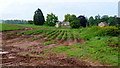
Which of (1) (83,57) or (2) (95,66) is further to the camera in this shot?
(1) (83,57)

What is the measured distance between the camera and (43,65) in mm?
4969

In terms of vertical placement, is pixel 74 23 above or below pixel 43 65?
above

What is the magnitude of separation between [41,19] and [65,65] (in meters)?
39.8

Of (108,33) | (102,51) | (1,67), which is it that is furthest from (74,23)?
(1,67)

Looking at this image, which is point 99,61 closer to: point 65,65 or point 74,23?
point 65,65

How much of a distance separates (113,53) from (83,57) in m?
1.75

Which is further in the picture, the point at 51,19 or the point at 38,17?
the point at 51,19

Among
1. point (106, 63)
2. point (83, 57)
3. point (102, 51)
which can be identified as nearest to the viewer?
point (106, 63)

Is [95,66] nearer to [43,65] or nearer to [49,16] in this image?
[43,65]

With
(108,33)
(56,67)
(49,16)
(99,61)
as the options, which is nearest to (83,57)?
(99,61)

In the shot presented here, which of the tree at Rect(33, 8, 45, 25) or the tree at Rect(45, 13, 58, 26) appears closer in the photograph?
the tree at Rect(33, 8, 45, 25)

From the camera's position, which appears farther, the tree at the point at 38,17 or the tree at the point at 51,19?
the tree at the point at 51,19

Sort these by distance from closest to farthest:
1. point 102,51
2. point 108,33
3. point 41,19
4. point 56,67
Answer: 1. point 56,67
2. point 102,51
3. point 108,33
4. point 41,19

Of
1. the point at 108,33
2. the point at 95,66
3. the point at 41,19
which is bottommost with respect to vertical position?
the point at 95,66
